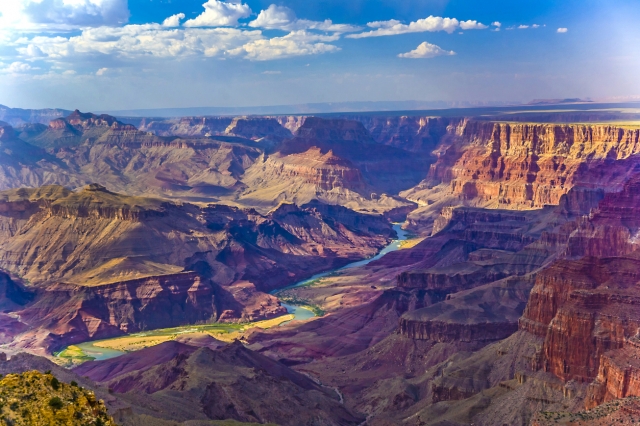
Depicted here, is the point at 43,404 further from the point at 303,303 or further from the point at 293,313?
the point at 303,303

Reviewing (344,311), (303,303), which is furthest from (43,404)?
(303,303)

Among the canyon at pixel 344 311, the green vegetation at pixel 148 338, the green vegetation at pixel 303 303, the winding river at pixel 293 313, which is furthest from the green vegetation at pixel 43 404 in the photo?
the green vegetation at pixel 303 303

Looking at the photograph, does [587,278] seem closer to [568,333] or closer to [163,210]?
[568,333]

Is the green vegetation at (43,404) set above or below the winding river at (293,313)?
above

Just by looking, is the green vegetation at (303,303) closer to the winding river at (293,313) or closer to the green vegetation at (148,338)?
the winding river at (293,313)

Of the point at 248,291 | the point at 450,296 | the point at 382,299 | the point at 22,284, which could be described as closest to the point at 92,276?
the point at 22,284

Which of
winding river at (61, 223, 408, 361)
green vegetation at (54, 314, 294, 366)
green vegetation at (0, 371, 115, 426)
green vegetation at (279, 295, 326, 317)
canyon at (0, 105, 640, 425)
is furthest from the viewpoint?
green vegetation at (279, 295, 326, 317)

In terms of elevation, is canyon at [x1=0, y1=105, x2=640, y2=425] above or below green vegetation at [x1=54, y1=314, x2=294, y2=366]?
above

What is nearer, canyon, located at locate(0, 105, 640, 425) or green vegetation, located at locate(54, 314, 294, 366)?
canyon, located at locate(0, 105, 640, 425)

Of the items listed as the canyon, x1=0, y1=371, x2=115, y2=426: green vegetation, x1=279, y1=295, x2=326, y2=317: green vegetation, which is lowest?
x1=279, y1=295, x2=326, y2=317: green vegetation

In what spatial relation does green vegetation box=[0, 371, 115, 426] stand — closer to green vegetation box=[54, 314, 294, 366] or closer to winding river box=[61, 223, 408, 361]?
green vegetation box=[54, 314, 294, 366]

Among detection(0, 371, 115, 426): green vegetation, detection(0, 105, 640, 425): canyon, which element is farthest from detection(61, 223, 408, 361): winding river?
detection(0, 371, 115, 426): green vegetation
